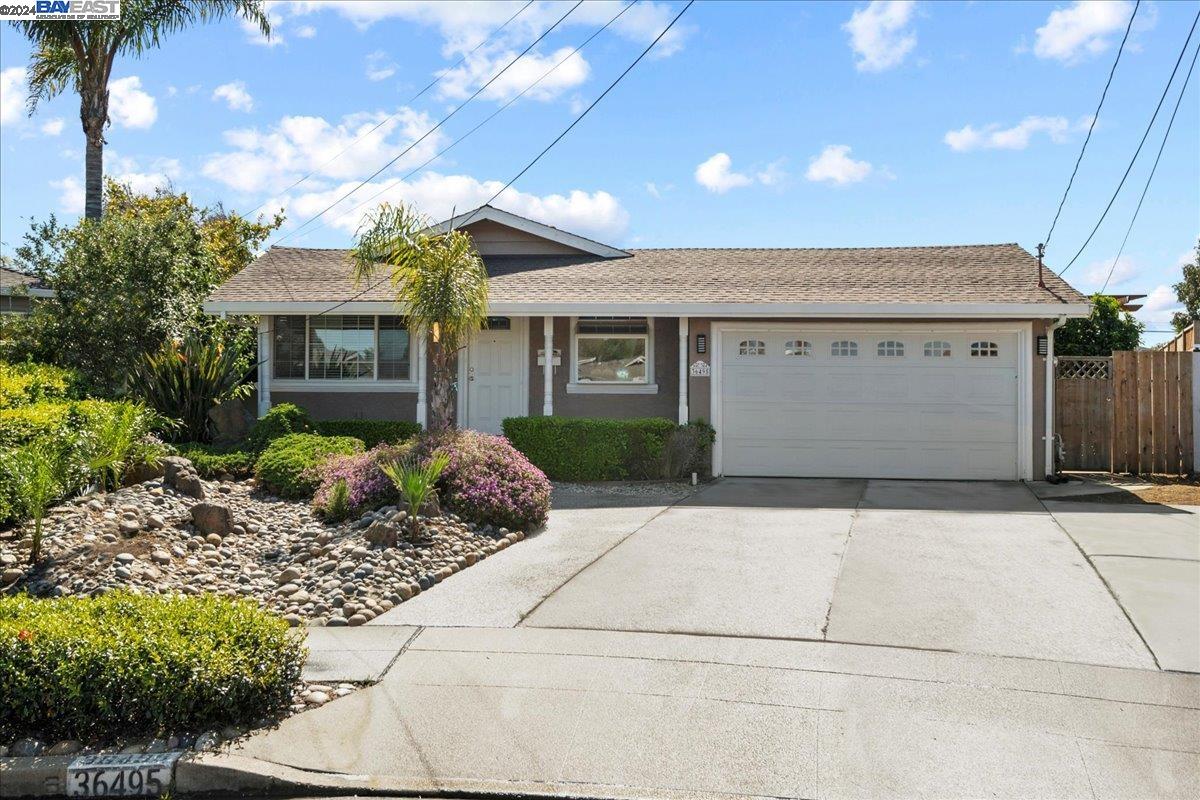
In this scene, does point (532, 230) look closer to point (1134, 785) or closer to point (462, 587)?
point (462, 587)

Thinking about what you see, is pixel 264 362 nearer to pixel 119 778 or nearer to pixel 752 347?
pixel 752 347

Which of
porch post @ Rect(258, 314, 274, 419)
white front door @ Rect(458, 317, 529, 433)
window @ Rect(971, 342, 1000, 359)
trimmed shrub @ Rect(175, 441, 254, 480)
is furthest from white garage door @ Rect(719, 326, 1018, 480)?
porch post @ Rect(258, 314, 274, 419)

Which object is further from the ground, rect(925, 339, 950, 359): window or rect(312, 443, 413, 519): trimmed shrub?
rect(925, 339, 950, 359): window

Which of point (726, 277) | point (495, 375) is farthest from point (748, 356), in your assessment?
point (495, 375)

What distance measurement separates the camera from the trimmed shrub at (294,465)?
1108 cm

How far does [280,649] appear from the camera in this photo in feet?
17.0

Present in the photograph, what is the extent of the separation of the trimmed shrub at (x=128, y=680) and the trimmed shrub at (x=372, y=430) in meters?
9.37

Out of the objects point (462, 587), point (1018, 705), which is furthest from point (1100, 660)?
point (462, 587)

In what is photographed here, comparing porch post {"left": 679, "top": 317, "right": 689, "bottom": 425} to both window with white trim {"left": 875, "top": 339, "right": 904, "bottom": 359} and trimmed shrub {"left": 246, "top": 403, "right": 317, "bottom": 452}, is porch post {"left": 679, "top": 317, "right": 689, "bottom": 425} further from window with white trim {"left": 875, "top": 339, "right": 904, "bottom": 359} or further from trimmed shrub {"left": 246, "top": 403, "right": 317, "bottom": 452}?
trimmed shrub {"left": 246, "top": 403, "right": 317, "bottom": 452}

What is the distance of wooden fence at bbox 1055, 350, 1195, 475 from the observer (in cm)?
1458

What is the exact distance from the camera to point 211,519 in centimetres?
916

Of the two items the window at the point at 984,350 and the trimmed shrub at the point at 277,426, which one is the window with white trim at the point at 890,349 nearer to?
the window at the point at 984,350

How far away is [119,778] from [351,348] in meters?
11.8

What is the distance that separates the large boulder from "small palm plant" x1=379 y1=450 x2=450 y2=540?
1.53 meters
